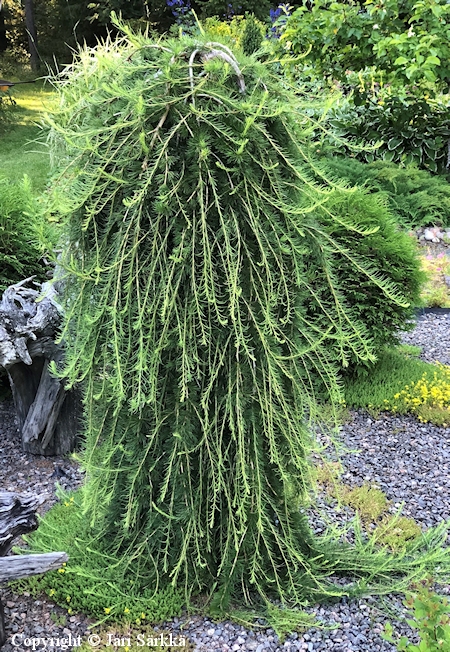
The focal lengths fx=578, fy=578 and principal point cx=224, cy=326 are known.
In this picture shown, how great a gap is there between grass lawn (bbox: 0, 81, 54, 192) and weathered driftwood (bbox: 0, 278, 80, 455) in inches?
143

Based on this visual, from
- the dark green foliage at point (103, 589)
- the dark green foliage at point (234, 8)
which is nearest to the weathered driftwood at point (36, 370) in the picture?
the dark green foliage at point (103, 589)

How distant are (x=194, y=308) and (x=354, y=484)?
1779 millimetres

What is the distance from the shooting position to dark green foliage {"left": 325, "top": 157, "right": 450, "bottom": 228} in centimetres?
682

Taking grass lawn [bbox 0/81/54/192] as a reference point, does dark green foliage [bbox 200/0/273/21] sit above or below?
above

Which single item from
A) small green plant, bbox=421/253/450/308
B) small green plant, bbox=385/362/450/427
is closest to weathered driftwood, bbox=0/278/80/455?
small green plant, bbox=385/362/450/427

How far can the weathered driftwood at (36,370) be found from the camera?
3008 millimetres

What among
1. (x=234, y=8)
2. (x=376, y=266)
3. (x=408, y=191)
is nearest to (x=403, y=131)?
(x=408, y=191)

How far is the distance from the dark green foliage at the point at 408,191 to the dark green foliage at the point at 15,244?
13.6ft

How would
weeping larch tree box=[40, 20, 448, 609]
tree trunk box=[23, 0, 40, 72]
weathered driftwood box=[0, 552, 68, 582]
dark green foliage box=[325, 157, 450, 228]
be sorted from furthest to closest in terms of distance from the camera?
tree trunk box=[23, 0, 40, 72] < dark green foliage box=[325, 157, 450, 228] < weathered driftwood box=[0, 552, 68, 582] < weeping larch tree box=[40, 20, 448, 609]

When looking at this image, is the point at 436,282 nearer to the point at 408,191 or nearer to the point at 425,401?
the point at 408,191

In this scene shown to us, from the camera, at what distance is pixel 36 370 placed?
10.9 feet

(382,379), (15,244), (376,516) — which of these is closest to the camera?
(376,516)

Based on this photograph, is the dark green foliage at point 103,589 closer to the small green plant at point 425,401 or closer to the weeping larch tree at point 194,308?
the weeping larch tree at point 194,308

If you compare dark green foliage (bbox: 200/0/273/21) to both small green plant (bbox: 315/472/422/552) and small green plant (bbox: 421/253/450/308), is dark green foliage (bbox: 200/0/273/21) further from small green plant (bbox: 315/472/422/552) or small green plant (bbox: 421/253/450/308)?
small green plant (bbox: 315/472/422/552)
